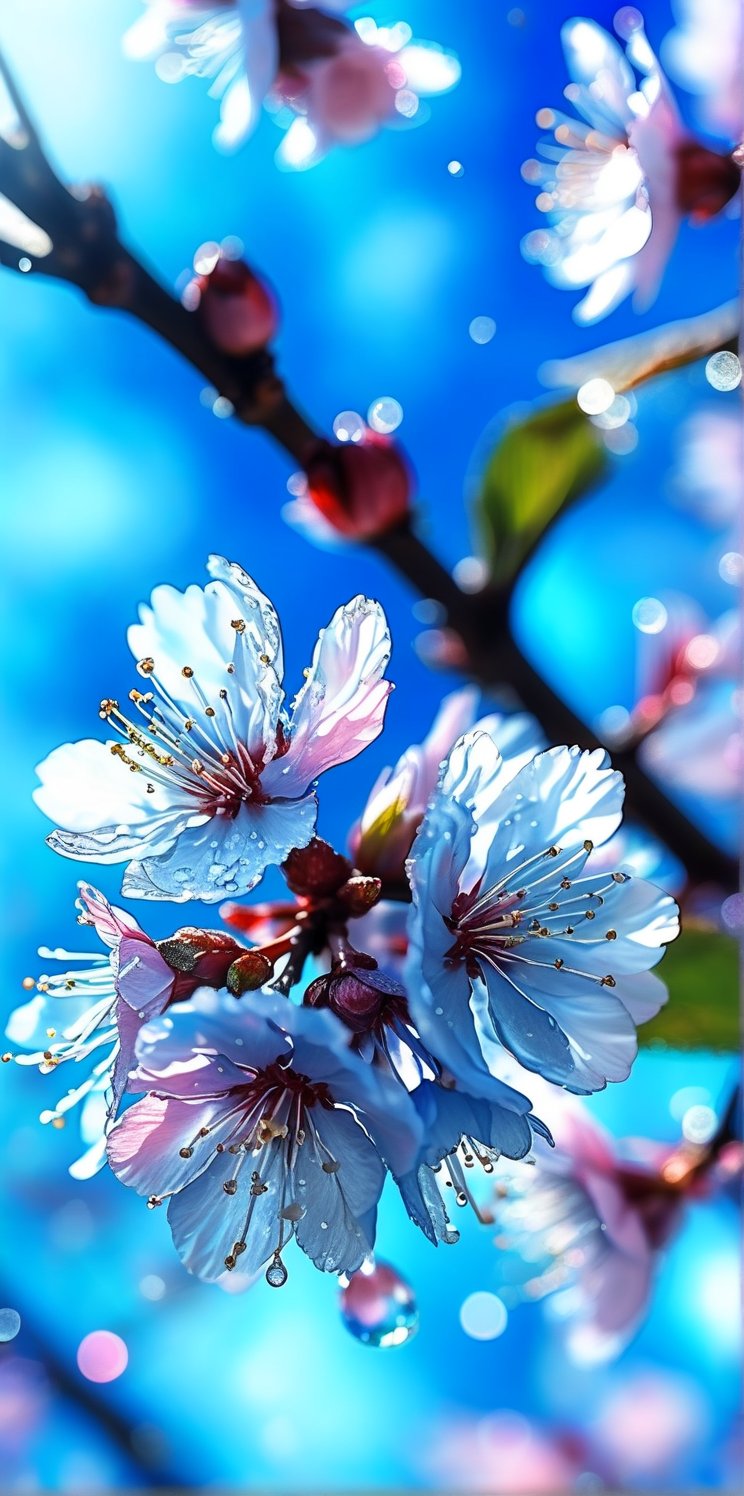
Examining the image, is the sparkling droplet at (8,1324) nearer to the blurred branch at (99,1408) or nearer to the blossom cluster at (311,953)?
the blurred branch at (99,1408)

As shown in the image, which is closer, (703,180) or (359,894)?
(359,894)

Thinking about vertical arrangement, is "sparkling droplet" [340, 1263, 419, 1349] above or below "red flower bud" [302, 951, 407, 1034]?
below

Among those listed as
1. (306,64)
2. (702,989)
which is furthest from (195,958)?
(306,64)

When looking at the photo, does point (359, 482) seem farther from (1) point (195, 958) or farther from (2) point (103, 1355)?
(2) point (103, 1355)

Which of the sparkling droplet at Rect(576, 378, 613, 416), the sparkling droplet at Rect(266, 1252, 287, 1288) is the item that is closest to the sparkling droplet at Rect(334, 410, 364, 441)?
the sparkling droplet at Rect(576, 378, 613, 416)

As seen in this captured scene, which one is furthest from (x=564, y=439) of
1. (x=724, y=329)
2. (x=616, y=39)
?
(x=616, y=39)

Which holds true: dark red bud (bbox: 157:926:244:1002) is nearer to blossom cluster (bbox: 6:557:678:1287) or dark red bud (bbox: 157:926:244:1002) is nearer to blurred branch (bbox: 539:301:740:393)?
blossom cluster (bbox: 6:557:678:1287)

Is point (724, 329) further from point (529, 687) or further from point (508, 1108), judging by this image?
point (508, 1108)

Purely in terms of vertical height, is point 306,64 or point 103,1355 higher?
point 306,64
